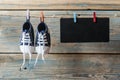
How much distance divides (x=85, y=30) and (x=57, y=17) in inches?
6.3

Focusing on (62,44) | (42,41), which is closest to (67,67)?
(62,44)

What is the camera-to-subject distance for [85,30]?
1.46 metres

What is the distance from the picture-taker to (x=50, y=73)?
1.49 m

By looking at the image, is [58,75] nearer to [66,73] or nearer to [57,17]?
[66,73]

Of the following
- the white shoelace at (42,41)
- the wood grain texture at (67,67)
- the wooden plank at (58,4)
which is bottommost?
the wood grain texture at (67,67)

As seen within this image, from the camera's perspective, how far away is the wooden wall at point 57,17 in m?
Result: 1.47

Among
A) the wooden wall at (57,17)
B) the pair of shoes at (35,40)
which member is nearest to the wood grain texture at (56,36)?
the wooden wall at (57,17)

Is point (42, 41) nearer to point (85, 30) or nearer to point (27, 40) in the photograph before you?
point (27, 40)

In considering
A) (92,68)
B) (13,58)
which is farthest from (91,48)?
(13,58)

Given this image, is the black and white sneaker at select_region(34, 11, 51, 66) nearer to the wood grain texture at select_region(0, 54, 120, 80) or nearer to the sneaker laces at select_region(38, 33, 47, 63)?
the sneaker laces at select_region(38, 33, 47, 63)

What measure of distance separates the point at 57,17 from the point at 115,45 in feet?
1.10

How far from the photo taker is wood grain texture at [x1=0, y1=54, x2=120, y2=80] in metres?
1.48

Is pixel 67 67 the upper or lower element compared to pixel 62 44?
lower

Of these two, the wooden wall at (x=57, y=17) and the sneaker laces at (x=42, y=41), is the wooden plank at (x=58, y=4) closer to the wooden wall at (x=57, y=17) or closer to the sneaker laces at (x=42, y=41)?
the wooden wall at (x=57, y=17)
